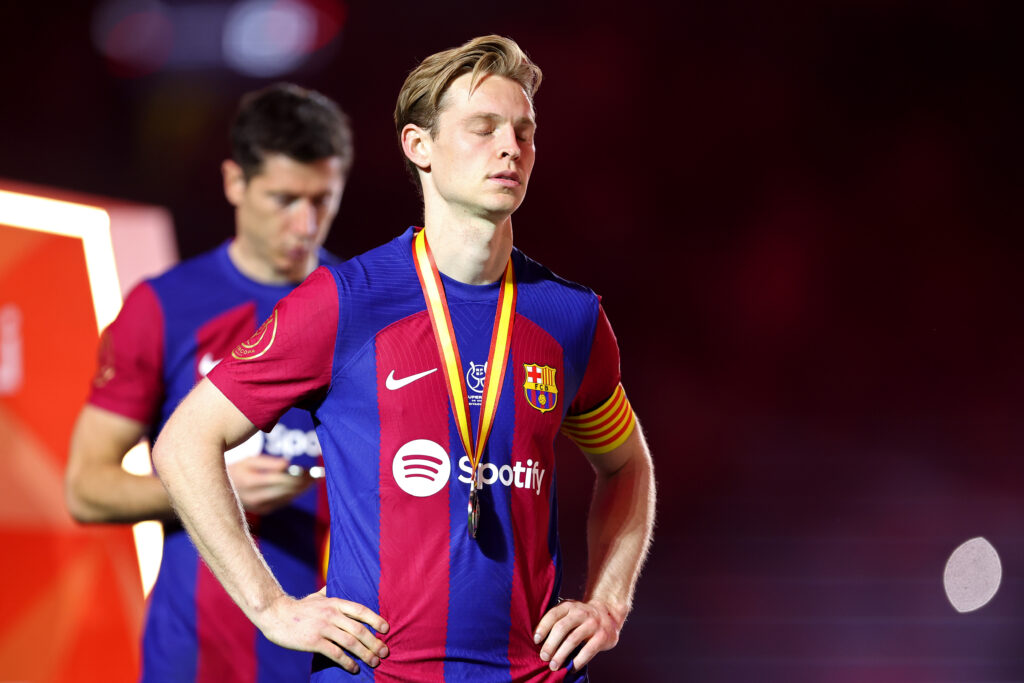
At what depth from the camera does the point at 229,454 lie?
8.24 ft

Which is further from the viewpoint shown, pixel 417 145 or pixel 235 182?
pixel 235 182

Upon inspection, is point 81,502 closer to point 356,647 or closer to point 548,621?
point 356,647

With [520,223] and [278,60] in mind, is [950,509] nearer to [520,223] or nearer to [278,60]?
[520,223]

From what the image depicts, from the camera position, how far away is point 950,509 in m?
4.12

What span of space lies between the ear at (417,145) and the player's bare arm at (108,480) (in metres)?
1.11

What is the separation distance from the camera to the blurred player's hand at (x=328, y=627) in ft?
5.05

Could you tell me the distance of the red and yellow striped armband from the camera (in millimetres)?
1923

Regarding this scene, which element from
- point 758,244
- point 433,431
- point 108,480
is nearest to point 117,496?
point 108,480

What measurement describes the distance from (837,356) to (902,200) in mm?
702

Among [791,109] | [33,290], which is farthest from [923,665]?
[33,290]

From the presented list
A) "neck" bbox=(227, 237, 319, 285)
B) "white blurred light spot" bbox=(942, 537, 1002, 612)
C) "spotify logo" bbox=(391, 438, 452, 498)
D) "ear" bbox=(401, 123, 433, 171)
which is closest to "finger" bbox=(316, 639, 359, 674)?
"spotify logo" bbox=(391, 438, 452, 498)

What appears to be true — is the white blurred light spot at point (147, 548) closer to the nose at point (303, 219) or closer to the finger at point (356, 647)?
the nose at point (303, 219)

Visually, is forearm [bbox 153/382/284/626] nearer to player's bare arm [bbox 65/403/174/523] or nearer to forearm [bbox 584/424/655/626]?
forearm [bbox 584/424/655/626]

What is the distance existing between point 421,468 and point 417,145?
589 mm
